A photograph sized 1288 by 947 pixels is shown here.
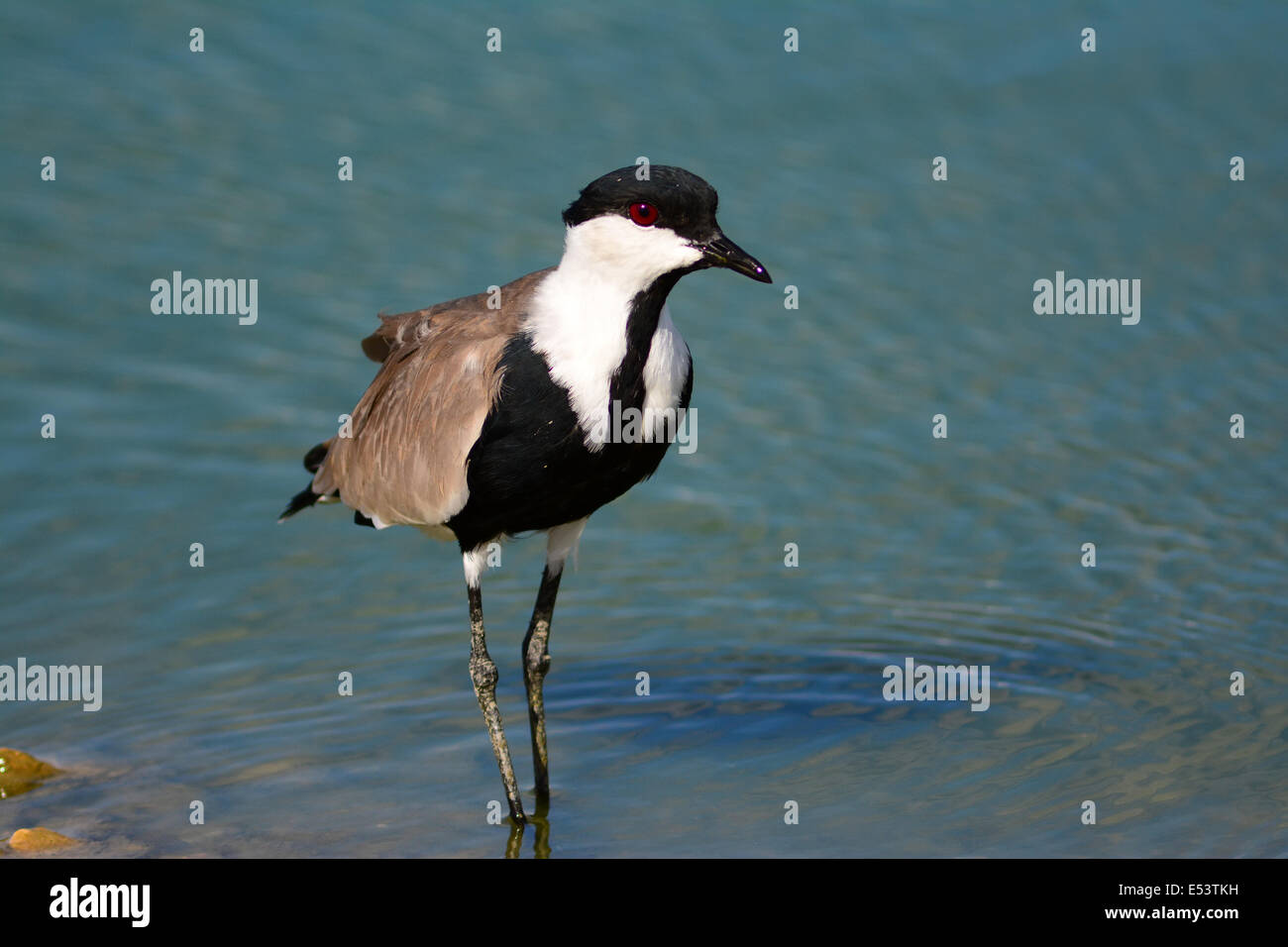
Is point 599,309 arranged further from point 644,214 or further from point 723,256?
point 723,256

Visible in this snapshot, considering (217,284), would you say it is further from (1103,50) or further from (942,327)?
(1103,50)

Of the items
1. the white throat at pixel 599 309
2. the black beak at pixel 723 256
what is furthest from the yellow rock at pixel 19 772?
the black beak at pixel 723 256

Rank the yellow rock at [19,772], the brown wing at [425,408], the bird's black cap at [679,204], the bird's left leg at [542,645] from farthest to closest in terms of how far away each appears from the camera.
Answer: the bird's left leg at [542,645]
the yellow rock at [19,772]
the brown wing at [425,408]
the bird's black cap at [679,204]

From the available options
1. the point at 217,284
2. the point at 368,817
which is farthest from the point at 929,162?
the point at 368,817

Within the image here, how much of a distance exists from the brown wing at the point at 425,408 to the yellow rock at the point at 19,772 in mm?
1852

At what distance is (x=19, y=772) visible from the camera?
8.19 m

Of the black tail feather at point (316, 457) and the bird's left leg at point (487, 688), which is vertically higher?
the black tail feather at point (316, 457)

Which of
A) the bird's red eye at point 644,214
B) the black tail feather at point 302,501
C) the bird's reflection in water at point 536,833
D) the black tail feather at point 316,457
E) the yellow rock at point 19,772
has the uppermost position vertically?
the bird's red eye at point 644,214

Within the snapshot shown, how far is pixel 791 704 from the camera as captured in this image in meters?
9.16

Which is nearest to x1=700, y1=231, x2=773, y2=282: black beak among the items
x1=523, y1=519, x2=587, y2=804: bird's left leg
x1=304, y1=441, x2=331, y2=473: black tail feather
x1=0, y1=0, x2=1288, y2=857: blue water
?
x1=523, y1=519, x2=587, y2=804: bird's left leg

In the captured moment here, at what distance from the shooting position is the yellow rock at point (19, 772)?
8.08 meters

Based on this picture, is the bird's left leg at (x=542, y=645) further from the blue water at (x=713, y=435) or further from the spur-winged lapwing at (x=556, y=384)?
the blue water at (x=713, y=435)

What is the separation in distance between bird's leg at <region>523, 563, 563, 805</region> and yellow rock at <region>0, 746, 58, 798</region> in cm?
218

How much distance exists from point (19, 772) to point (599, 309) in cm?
343
